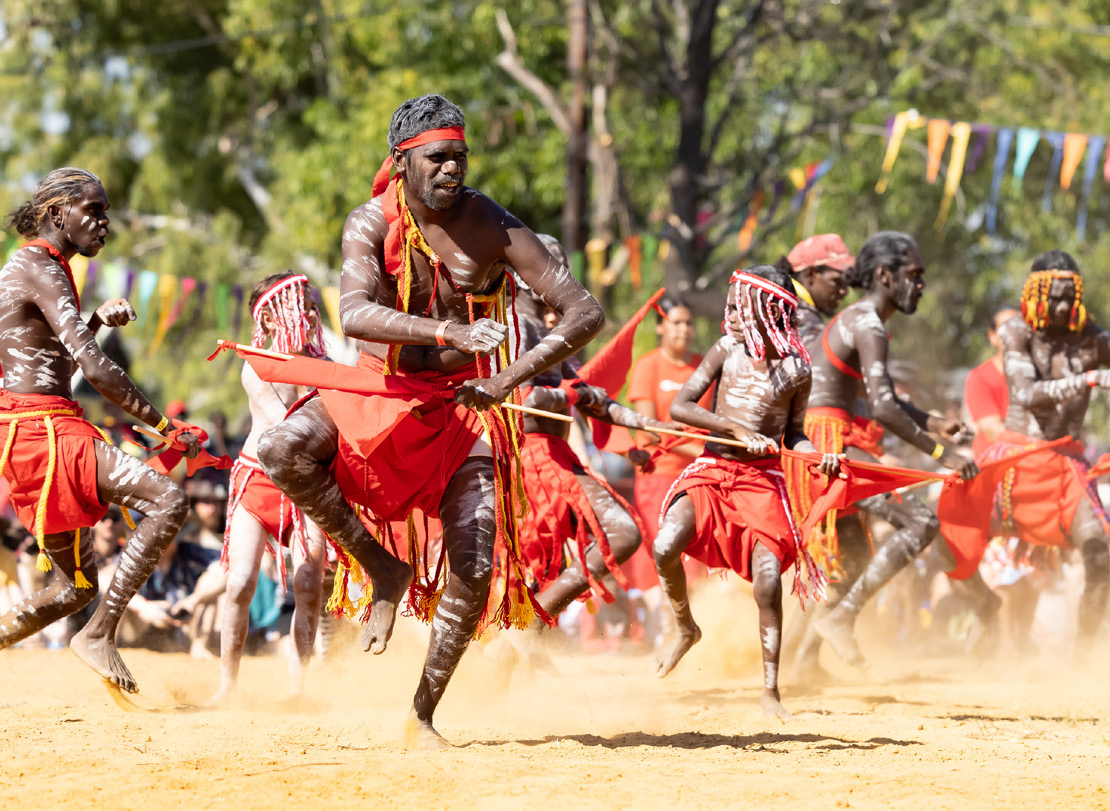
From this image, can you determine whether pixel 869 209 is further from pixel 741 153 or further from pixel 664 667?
pixel 664 667

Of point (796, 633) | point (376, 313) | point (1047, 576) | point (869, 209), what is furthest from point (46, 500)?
point (869, 209)

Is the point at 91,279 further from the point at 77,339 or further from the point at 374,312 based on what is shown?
the point at 374,312

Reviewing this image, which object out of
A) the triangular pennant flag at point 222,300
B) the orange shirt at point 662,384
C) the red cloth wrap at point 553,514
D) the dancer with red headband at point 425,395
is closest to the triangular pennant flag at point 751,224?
the triangular pennant flag at point 222,300

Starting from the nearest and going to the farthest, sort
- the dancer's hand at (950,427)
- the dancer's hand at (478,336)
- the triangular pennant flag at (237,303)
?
the dancer's hand at (478,336)
the dancer's hand at (950,427)
the triangular pennant flag at (237,303)

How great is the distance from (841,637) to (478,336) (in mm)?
3961

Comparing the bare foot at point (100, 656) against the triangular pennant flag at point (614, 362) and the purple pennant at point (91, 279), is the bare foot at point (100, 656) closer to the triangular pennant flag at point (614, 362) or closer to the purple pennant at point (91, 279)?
the triangular pennant flag at point (614, 362)

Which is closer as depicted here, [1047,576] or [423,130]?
[423,130]

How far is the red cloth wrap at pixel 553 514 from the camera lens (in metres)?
6.58

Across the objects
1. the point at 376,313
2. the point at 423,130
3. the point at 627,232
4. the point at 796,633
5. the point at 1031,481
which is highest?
the point at 627,232

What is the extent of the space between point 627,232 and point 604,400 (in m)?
11.0

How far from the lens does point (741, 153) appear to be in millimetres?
18406

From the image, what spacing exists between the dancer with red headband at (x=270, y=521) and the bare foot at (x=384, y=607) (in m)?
1.84

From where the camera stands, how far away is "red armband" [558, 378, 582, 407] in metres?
6.47

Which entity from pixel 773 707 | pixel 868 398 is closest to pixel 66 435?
pixel 773 707
